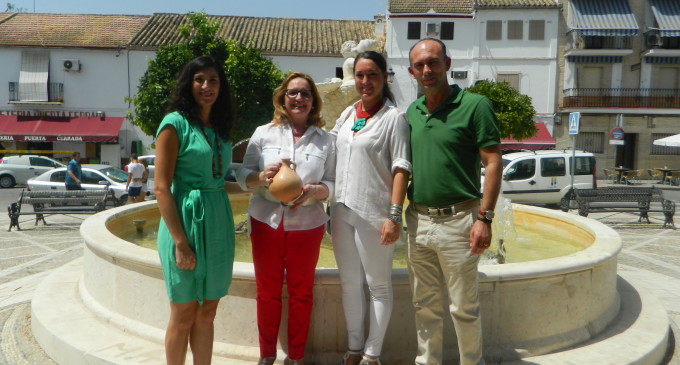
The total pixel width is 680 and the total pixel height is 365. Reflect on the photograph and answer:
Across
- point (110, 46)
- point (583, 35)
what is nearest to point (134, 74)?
point (110, 46)

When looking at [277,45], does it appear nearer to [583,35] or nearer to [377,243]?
[583,35]

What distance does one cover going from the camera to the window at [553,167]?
557 inches

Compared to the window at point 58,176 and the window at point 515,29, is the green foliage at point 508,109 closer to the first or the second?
the window at point 515,29

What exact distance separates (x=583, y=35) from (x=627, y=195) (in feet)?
59.2

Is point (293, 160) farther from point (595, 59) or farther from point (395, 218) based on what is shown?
point (595, 59)

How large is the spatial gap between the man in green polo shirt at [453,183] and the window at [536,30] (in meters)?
26.8

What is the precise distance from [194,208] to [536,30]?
2770 cm

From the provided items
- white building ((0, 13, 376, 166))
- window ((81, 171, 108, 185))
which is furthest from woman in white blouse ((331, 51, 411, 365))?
white building ((0, 13, 376, 166))

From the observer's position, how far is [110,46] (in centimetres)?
2659

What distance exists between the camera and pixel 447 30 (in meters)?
27.1

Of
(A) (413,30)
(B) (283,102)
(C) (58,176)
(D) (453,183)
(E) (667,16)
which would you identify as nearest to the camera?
(D) (453,183)

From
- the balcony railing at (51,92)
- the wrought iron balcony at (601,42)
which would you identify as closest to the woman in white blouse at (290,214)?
the wrought iron balcony at (601,42)

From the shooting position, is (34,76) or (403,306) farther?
(34,76)

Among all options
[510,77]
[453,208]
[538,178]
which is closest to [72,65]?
[510,77]
